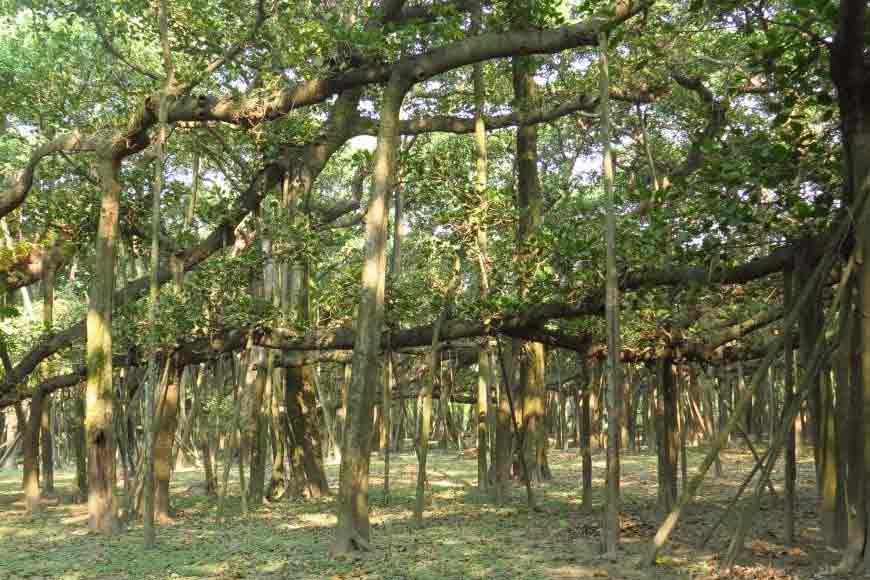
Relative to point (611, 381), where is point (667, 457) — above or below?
below

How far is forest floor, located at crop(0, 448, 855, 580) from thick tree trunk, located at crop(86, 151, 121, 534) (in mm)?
450

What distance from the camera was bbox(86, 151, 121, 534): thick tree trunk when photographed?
31.9ft

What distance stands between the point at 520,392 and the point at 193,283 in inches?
218

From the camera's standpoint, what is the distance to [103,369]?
9734 millimetres

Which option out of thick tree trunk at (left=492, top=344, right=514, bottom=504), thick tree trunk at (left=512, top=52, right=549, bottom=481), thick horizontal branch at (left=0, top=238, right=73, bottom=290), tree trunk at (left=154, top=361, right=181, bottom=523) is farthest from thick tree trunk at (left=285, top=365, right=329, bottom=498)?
thick horizontal branch at (left=0, top=238, right=73, bottom=290)

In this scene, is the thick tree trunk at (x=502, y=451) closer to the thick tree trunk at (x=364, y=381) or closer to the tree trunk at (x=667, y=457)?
the tree trunk at (x=667, y=457)

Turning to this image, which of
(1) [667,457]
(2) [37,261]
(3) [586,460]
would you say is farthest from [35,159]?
(1) [667,457]

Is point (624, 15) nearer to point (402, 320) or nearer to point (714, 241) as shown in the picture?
point (714, 241)

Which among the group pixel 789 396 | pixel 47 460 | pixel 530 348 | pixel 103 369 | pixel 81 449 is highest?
pixel 530 348

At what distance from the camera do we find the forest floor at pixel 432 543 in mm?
6500

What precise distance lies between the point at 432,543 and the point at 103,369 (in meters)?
Answer: 4.56

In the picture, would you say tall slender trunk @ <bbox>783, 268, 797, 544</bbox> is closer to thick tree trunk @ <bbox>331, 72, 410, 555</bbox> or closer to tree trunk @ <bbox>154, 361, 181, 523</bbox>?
thick tree trunk @ <bbox>331, 72, 410, 555</bbox>

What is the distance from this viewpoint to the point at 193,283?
33.5 ft

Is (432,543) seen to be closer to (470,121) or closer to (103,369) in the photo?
(103,369)
